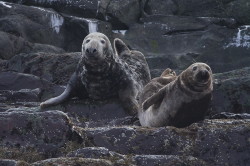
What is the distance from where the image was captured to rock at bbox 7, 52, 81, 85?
13.9m

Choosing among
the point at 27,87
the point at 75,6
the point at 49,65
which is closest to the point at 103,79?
the point at 27,87

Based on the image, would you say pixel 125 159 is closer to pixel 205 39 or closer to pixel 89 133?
pixel 89 133

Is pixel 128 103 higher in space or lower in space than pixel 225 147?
lower

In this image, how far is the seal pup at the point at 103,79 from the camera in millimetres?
10000

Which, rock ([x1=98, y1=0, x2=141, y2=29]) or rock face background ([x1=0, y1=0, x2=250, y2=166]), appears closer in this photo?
rock face background ([x1=0, y1=0, x2=250, y2=166])

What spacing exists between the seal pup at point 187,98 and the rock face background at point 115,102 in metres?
0.34

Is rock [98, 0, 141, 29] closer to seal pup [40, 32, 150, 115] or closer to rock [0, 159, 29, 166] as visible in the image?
seal pup [40, 32, 150, 115]

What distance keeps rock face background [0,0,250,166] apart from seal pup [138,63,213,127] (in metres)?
0.34

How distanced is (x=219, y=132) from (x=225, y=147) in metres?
0.23

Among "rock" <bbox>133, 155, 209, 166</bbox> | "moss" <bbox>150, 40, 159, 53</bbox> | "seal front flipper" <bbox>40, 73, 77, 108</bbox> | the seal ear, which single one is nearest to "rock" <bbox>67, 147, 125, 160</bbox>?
"rock" <bbox>133, 155, 209, 166</bbox>

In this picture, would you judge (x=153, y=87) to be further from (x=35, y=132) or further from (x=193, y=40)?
(x=193, y=40)

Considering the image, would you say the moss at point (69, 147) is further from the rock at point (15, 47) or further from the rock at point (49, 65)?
the rock at point (15, 47)

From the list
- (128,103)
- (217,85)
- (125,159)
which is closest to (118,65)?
(128,103)

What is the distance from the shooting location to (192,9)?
1001 inches
